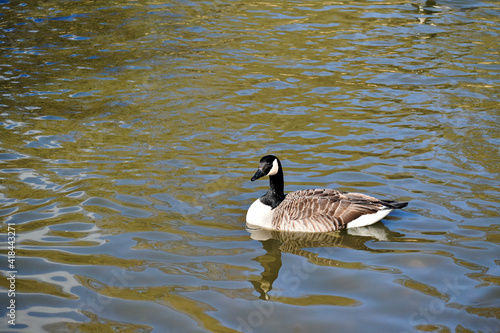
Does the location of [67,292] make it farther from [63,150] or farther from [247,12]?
[247,12]

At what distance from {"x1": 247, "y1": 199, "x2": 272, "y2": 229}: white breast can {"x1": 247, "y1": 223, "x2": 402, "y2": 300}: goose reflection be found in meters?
0.13

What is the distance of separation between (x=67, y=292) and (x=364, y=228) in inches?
178

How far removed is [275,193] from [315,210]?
809mm

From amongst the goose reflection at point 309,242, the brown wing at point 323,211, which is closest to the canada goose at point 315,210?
the brown wing at point 323,211

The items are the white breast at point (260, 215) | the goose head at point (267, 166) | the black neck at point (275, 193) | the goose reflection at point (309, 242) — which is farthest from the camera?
the black neck at point (275, 193)

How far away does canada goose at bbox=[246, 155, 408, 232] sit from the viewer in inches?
360

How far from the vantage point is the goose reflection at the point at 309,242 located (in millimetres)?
8534

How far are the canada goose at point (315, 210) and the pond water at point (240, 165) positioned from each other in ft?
0.74

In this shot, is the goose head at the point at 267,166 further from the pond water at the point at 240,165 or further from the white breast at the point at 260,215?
the pond water at the point at 240,165

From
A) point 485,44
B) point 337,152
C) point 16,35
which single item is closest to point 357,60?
point 485,44

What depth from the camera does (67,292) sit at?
306 inches

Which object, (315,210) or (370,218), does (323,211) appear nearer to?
(315,210)

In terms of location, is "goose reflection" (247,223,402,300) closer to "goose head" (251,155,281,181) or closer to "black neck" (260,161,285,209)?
"black neck" (260,161,285,209)

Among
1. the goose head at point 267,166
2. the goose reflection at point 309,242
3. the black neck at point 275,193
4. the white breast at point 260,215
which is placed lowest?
the goose reflection at point 309,242
